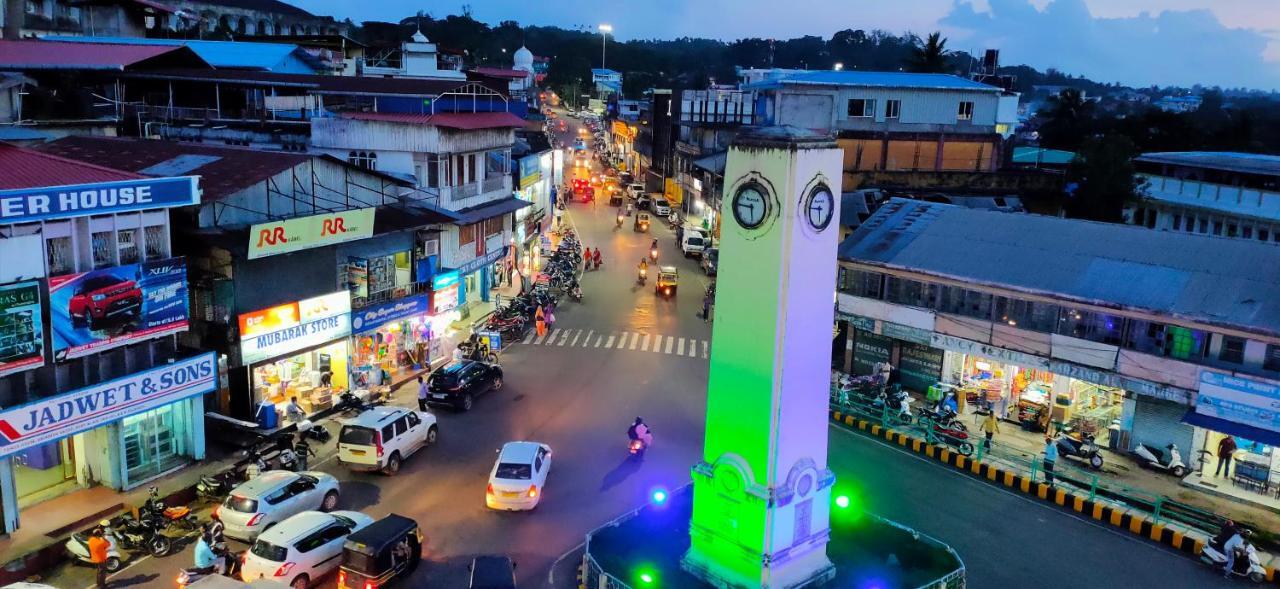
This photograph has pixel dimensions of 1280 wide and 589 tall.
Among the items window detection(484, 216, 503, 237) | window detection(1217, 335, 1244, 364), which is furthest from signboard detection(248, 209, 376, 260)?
window detection(1217, 335, 1244, 364)

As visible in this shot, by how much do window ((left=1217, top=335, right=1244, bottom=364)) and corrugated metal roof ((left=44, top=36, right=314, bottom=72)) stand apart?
4237 cm

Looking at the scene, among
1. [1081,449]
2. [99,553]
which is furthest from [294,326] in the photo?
[1081,449]

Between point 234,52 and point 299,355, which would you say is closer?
point 299,355

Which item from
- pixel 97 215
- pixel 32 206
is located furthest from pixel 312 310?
pixel 32 206

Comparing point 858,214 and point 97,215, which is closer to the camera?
point 97,215

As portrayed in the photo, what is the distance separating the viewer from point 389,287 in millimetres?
30109

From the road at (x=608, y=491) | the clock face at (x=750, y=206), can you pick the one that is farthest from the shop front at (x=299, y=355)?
the clock face at (x=750, y=206)

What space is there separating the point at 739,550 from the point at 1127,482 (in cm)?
1246

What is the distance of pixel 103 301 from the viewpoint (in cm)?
1944

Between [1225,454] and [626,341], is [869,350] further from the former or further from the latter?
[1225,454]

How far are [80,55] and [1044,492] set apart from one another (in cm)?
4022

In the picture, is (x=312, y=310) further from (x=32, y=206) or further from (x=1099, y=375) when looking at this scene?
(x=1099, y=375)

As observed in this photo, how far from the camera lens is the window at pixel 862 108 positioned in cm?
4872

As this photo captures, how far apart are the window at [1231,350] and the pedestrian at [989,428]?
5.84 m
